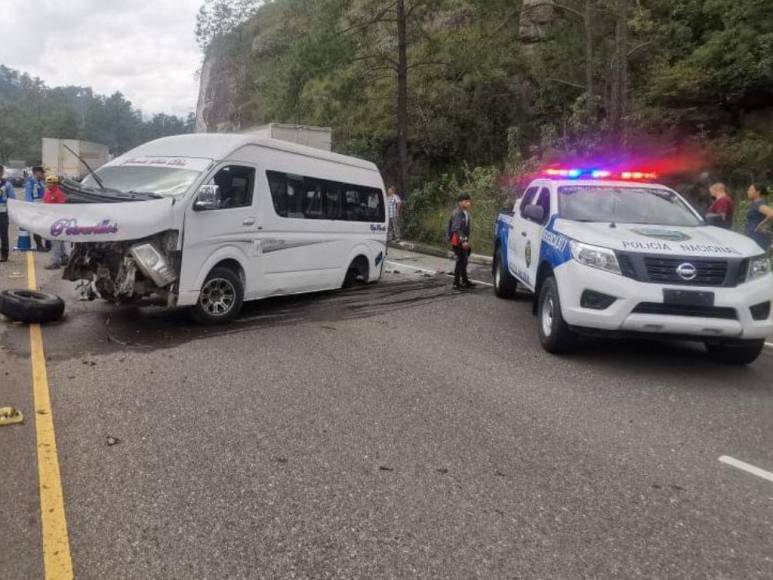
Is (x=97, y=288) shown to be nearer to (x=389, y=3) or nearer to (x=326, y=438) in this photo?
(x=326, y=438)

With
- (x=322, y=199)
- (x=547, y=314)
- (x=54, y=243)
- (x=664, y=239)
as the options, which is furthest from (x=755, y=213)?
(x=54, y=243)

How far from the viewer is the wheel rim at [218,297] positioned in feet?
24.9

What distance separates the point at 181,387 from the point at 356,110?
71.4 ft

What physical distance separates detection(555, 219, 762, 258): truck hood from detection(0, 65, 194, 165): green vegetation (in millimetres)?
95758

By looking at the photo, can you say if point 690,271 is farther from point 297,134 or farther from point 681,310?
point 297,134

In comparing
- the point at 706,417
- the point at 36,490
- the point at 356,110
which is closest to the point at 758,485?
the point at 706,417

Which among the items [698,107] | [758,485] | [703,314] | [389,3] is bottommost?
[758,485]

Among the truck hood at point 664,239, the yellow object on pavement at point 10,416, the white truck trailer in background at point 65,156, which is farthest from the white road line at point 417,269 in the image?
the white truck trailer in background at point 65,156

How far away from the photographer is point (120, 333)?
715cm

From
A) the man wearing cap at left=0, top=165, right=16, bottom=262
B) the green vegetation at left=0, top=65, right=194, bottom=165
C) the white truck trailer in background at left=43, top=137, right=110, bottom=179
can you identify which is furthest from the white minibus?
the green vegetation at left=0, top=65, right=194, bottom=165

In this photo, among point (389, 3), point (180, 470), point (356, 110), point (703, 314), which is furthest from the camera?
point (356, 110)

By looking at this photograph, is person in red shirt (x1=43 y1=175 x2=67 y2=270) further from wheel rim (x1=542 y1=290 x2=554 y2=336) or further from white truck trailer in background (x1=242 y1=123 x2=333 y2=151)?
white truck trailer in background (x1=242 y1=123 x2=333 y2=151)

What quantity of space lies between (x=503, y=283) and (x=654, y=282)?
4.40 meters

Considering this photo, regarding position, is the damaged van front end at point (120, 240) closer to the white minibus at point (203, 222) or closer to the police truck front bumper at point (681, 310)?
the white minibus at point (203, 222)
